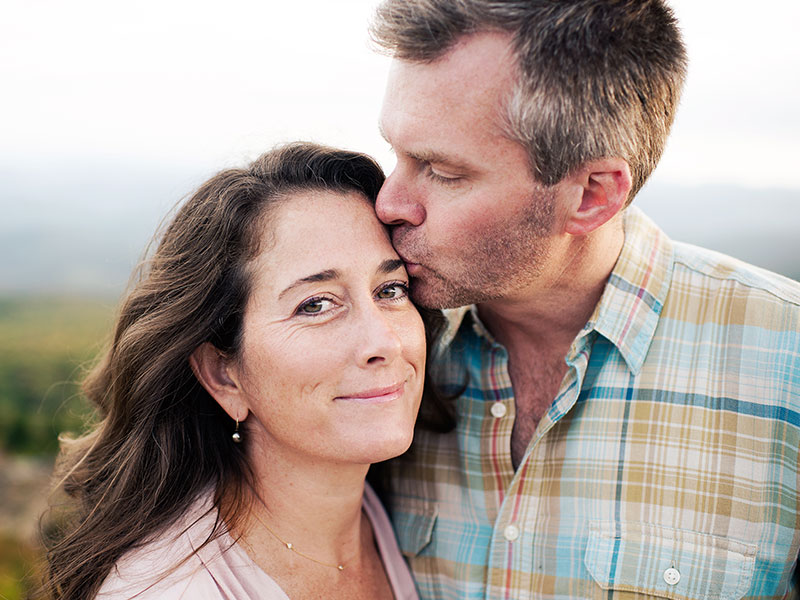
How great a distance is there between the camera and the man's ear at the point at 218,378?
2203 millimetres

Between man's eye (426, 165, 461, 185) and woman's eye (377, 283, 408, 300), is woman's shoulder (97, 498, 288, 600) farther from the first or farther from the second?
man's eye (426, 165, 461, 185)

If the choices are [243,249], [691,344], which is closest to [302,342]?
[243,249]

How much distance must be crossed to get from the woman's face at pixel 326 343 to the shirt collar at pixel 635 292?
613 mm

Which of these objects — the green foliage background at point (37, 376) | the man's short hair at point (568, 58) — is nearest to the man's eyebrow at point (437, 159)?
the man's short hair at point (568, 58)

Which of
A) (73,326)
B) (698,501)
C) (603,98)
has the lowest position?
(73,326)

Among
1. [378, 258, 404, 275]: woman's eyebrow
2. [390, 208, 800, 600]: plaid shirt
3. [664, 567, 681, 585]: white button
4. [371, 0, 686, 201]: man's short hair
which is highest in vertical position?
[371, 0, 686, 201]: man's short hair

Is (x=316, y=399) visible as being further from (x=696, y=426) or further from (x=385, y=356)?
(x=696, y=426)

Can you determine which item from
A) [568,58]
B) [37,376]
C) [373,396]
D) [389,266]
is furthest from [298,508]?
[37,376]

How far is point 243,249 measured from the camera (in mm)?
2123

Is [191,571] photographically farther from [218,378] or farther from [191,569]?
[218,378]

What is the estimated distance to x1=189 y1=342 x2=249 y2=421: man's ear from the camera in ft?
7.23

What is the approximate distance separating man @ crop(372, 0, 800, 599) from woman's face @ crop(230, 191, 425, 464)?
0.63 feet

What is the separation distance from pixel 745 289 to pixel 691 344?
0.23m

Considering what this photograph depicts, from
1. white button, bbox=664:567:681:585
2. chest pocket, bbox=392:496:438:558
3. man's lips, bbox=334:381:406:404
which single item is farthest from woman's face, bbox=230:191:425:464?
white button, bbox=664:567:681:585
